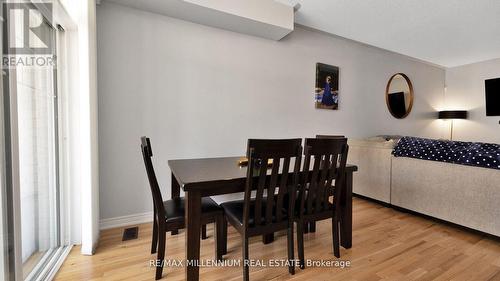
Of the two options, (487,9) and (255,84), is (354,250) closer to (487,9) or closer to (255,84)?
(255,84)

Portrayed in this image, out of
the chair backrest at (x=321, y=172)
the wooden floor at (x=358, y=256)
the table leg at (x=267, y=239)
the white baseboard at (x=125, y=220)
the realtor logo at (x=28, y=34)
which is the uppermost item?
the realtor logo at (x=28, y=34)

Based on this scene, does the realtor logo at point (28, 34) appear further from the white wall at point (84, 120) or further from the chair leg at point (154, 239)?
the chair leg at point (154, 239)

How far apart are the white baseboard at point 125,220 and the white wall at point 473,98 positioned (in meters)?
6.36

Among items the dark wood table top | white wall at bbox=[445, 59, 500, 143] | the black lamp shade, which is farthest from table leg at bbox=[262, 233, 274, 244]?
white wall at bbox=[445, 59, 500, 143]

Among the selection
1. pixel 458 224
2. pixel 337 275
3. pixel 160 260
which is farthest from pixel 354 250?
pixel 160 260

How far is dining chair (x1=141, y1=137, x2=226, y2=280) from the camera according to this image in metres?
1.46

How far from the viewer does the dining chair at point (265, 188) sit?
4.39 ft

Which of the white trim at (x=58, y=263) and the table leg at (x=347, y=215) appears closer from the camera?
the white trim at (x=58, y=263)

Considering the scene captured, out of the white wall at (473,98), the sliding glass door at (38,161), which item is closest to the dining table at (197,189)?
the sliding glass door at (38,161)

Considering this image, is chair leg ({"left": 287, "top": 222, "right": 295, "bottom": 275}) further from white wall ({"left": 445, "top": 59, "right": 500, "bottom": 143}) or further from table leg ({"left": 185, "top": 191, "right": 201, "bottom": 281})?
white wall ({"left": 445, "top": 59, "right": 500, "bottom": 143})

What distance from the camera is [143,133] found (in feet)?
7.63

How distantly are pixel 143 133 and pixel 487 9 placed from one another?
13.4 ft

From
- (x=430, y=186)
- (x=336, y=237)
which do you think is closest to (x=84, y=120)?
(x=336, y=237)

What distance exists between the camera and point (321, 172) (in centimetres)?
164
